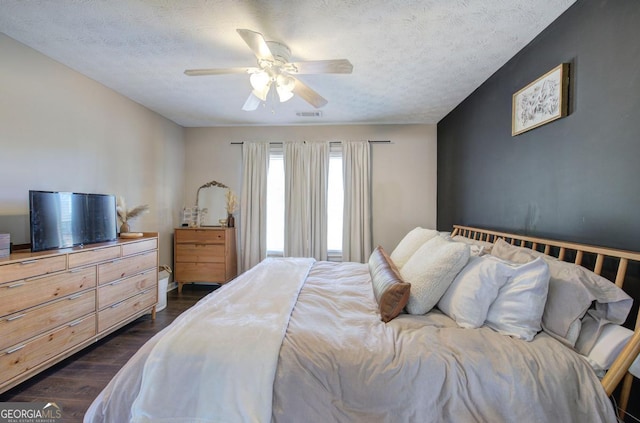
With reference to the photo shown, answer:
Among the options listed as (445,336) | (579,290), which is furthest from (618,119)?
(445,336)

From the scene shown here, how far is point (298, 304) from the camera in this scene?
1.54m

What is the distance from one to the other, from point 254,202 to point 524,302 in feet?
11.2

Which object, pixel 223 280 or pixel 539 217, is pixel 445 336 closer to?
pixel 539 217

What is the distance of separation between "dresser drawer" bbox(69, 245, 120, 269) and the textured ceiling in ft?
5.34

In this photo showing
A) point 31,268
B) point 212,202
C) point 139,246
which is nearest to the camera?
point 31,268

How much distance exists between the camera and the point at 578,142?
4.95 feet

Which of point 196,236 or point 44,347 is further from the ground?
point 196,236

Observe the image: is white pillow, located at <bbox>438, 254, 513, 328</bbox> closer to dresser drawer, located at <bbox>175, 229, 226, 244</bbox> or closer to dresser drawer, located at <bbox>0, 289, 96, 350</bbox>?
dresser drawer, located at <bbox>0, 289, 96, 350</bbox>

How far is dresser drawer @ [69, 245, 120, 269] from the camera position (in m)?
1.94

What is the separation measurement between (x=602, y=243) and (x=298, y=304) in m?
1.69

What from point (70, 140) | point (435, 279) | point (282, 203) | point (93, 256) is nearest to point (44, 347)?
point (93, 256)

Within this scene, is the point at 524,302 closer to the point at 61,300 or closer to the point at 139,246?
the point at 61,300

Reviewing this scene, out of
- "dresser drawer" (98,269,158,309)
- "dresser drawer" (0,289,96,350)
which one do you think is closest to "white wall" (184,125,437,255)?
"dresser drawer" (98,269,158,309)

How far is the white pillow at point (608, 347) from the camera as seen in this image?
102 cm
